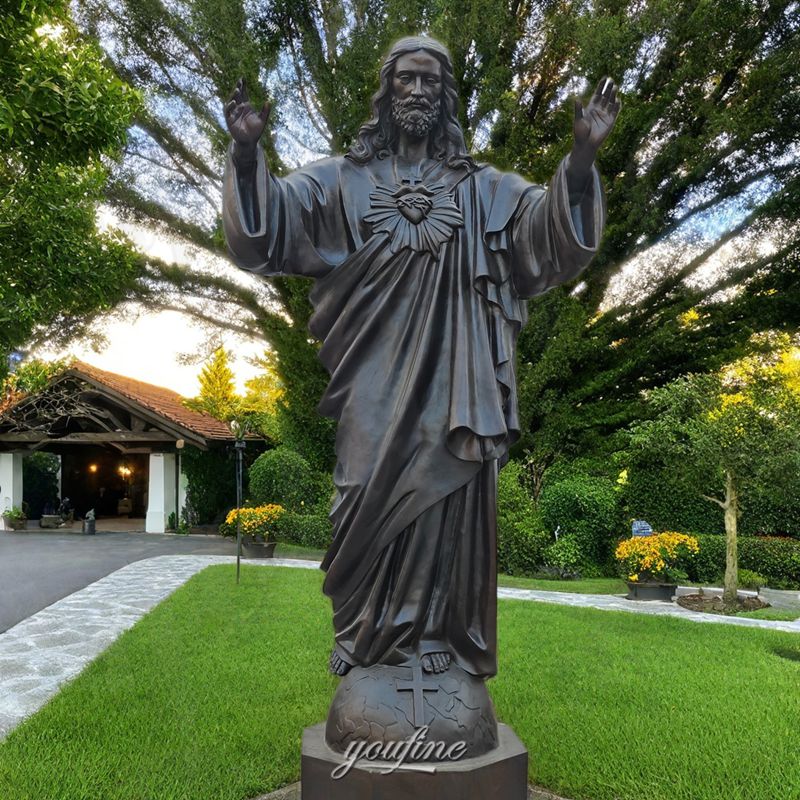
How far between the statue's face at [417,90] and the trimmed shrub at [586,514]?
39.3ft

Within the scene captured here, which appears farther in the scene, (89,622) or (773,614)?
(773,614)

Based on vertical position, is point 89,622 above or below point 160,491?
below

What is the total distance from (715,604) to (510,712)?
255 inches

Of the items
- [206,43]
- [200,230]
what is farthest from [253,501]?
[206,43]

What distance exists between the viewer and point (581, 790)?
351 cm

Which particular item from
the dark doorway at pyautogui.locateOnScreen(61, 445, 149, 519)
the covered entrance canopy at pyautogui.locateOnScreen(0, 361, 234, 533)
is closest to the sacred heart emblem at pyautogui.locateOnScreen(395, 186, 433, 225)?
the covered entrance canopy at pyautogui.locateOnScreen(0, 361, 234, 533)

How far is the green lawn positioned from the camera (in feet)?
11.9

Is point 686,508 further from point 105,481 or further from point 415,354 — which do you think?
point 105,481

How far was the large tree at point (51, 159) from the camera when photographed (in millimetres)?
5539

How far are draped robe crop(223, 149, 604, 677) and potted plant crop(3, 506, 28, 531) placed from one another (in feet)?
66.8

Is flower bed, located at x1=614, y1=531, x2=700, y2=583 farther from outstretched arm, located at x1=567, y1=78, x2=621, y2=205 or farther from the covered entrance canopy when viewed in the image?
the covered entrance canopy

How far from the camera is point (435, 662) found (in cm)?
241

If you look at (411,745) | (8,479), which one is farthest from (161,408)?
(411,745)

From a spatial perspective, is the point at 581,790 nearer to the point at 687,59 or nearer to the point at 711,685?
the point at 711,685
